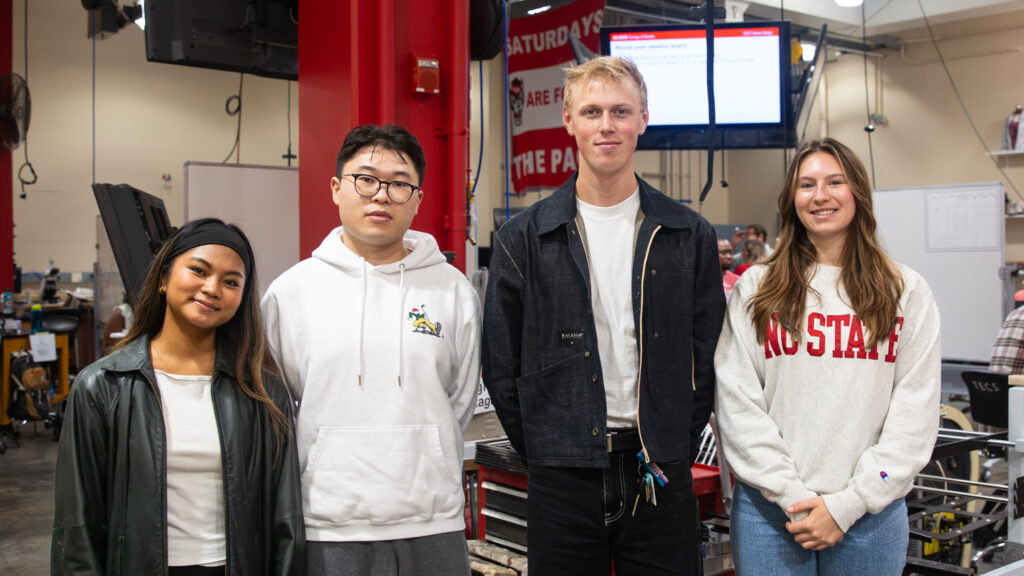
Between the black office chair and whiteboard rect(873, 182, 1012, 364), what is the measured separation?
3.28 meters

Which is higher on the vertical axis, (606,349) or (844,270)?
(844,270)

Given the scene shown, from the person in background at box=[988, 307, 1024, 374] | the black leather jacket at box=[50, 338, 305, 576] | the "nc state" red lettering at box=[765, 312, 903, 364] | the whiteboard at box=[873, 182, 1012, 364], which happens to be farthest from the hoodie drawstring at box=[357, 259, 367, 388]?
the whiteboard at box=[873, 182, 1012, 364]

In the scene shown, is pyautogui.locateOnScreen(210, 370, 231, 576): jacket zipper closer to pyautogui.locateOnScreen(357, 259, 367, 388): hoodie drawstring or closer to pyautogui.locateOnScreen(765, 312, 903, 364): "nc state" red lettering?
pyautogui.locateOnScreen(357, 259, 367, 388): hoodie drawstring

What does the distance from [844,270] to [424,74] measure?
2.13m

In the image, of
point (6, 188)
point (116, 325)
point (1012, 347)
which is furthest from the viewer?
point (6, 188)

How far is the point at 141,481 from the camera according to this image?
1668mm

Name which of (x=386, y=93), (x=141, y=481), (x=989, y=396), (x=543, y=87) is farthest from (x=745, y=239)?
(x=141, y=481)

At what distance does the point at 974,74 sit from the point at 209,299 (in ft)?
38.3

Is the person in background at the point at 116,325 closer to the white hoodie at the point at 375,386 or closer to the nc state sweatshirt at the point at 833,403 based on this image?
the white hoodie at the point at 375,386

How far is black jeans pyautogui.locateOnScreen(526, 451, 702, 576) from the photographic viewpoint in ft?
5.95

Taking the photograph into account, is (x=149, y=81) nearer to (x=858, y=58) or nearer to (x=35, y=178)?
(x=35, y=178)

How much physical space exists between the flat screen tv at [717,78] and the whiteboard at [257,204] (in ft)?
6.66

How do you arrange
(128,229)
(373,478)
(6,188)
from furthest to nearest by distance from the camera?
(6,188) < (128,229) < (373,478)

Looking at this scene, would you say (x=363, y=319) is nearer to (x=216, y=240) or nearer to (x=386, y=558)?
(x=216, y=240)
